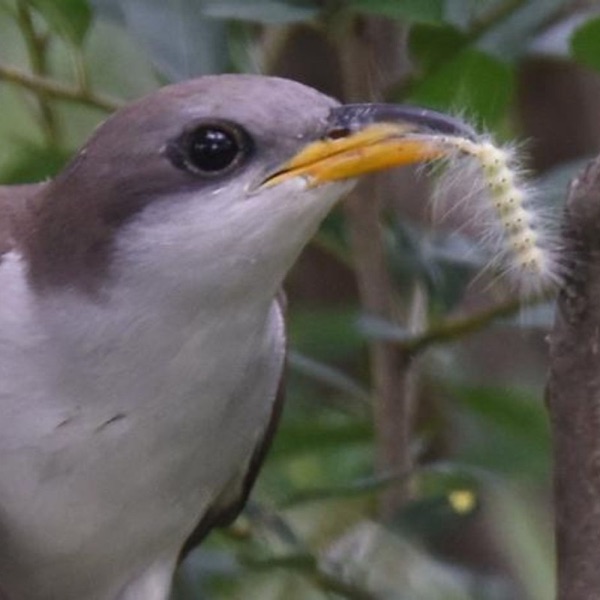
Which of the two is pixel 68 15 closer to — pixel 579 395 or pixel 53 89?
pixel 53 89

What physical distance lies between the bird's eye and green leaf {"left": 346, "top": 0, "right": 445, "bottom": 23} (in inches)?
10.5

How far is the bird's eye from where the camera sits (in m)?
1.45

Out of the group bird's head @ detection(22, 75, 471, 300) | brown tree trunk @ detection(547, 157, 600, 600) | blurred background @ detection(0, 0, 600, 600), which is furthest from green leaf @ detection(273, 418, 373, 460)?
brown tree trunk @ detection(547, 157, 600, 600)

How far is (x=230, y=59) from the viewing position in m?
1.84

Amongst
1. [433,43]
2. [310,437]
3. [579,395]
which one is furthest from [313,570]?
[579,395]

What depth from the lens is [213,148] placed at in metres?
1.46

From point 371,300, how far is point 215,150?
528mm

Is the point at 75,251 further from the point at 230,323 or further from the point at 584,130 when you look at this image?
the point at 584,130

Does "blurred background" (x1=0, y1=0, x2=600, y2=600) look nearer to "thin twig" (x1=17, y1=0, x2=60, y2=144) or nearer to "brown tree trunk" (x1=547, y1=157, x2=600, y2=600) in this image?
"thin twig" (x1=17, y1=0, x2=60, y2=144)

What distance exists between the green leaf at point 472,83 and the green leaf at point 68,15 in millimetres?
302

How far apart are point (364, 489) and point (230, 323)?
413mm

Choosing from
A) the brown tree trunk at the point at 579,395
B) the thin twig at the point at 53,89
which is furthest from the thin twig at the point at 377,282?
the brown tree trunk at the point at 579,395

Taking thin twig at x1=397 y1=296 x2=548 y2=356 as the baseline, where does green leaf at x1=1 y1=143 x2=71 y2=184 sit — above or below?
above

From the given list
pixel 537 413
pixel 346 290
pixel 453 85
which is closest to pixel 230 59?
pixel 453 85
